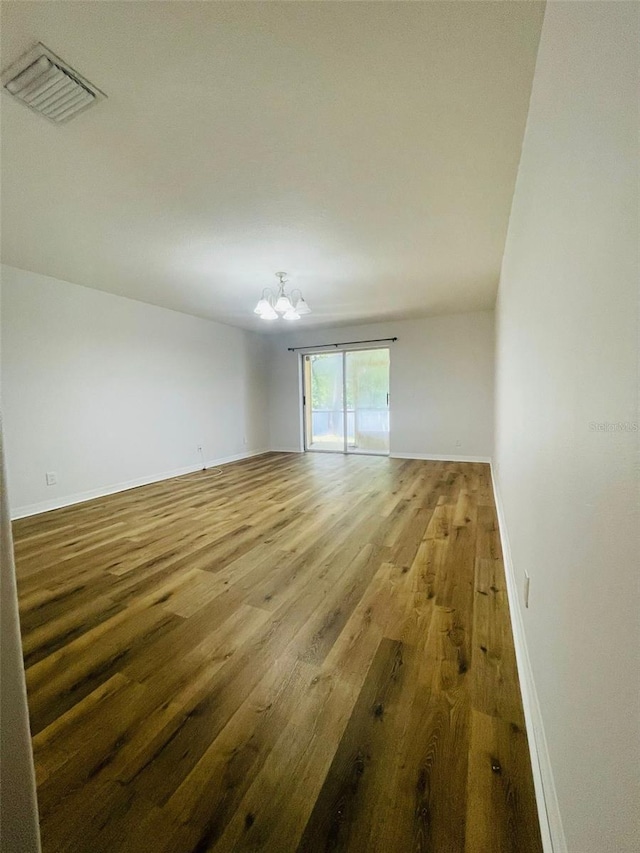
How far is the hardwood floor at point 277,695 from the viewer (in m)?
0.87

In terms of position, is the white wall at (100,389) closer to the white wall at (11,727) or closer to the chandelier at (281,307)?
the chandelier at (281,307)

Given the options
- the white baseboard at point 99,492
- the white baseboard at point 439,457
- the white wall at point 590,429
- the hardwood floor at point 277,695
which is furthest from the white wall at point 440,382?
the white wall at point 590,429

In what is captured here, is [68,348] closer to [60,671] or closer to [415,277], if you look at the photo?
[60,671]

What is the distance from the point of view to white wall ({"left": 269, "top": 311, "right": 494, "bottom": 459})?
17.4 ft

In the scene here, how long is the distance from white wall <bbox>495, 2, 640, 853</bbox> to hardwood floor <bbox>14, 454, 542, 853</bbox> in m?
0.29

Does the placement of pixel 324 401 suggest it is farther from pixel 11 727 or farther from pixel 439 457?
pixel 11 727

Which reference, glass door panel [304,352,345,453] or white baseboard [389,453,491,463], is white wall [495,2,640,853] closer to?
white baseboard [389,453,491,463]

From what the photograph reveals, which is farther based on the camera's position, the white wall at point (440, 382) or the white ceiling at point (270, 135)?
the white wall at point (440, 382)

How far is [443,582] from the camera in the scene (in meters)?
1.96

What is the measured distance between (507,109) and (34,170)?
236 centimetres

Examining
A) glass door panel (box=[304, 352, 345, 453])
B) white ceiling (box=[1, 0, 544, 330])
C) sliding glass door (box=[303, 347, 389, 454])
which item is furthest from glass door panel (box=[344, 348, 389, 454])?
white ceiling (box=[1, 0, 544, 330])

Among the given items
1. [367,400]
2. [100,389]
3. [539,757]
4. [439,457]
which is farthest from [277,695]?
[367,400]

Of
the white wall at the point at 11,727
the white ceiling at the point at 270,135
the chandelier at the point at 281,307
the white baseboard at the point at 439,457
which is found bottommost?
the white baseboard at the point at 439,457

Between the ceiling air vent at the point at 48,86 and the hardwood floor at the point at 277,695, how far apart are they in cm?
231
